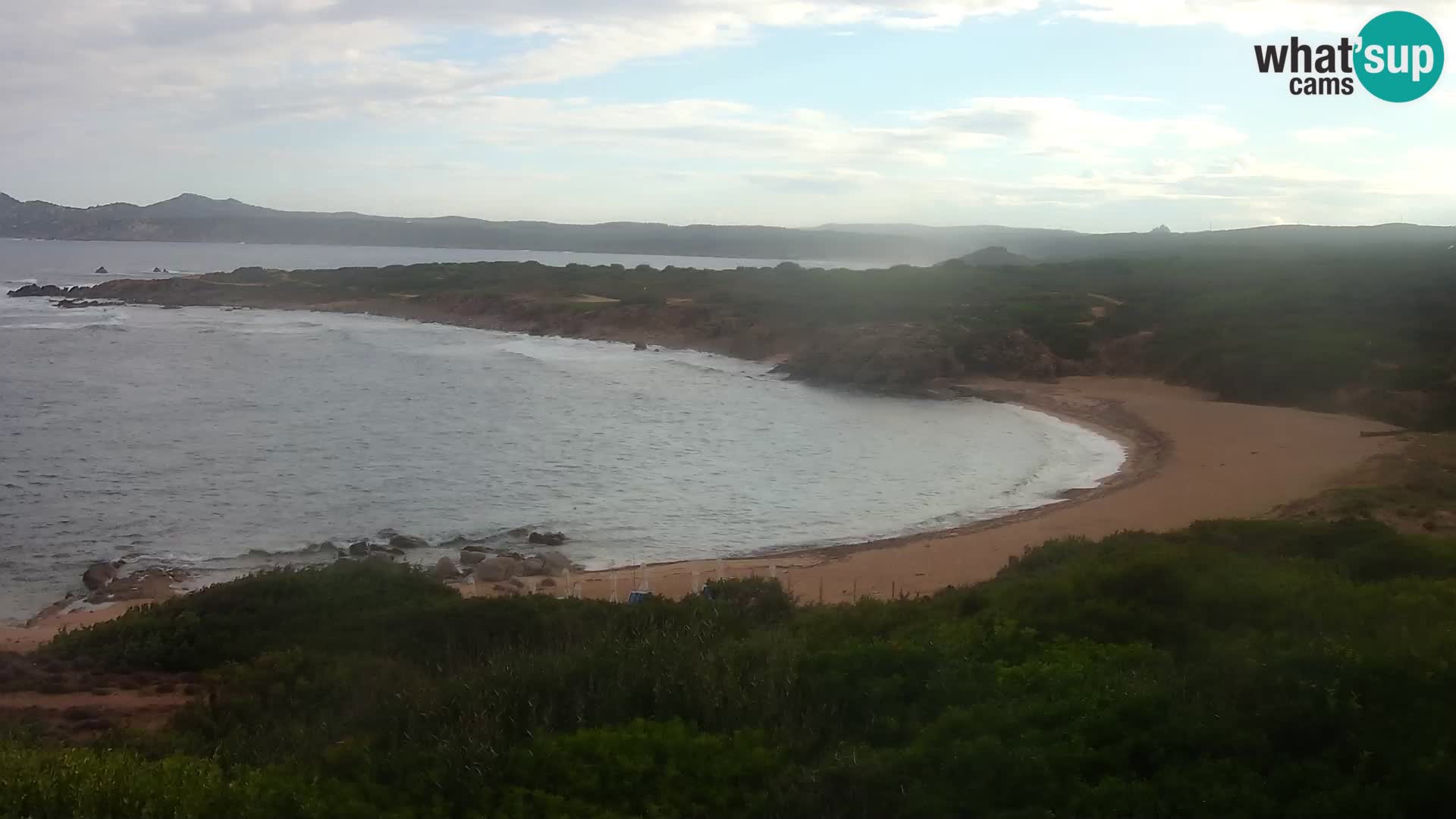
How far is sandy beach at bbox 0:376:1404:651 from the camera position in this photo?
610 inches

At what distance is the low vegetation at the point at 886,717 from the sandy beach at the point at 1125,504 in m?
5.01

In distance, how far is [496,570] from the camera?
651 inches

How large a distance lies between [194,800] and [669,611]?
18.7 ft

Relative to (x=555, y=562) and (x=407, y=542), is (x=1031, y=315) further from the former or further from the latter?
(x=407, y=542)

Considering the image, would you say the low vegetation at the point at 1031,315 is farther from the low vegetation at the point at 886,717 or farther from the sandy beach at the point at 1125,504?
the low vegetation at the point at 886,717

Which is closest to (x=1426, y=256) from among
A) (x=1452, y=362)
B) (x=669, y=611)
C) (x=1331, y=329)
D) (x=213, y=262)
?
(x=1331, y=329)

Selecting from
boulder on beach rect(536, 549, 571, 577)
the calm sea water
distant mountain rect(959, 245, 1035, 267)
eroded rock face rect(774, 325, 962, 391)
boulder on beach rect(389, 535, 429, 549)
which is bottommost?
boulder on beach rect(536, 549, 571, 577)

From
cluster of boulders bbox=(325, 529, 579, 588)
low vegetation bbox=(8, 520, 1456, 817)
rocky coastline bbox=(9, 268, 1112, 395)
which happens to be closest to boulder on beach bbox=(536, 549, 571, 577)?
cluster of boulders bbox=(325, 529, 579, 588)

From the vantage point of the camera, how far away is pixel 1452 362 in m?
30.7

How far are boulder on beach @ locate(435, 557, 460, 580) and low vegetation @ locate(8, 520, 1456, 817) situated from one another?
222 inches

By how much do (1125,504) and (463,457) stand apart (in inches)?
585

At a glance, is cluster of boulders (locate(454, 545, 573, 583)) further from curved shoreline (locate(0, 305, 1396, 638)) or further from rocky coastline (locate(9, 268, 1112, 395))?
rocky coastline (locate(9, 268, 1112, 395))

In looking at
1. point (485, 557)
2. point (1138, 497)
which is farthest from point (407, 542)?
point (1138, 497)

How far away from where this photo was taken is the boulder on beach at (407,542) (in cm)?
1853
